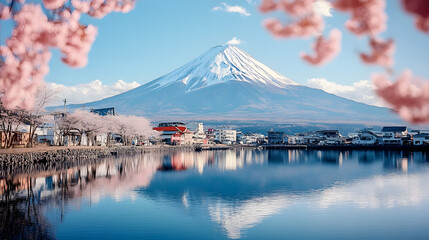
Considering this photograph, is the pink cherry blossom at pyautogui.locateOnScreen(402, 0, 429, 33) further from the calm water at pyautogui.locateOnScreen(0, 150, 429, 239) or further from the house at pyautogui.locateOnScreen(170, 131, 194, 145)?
the house at pyautogui.locateOnScreen(170, 131, 194, 145)

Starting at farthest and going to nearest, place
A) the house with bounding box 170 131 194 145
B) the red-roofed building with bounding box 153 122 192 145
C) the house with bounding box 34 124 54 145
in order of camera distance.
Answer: the house with bounding box 170 131 194 145 < the red-roofed building with bounding box 153 122 192 145 < the house with bounding box 34 124 54 145

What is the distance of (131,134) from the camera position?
214 feet

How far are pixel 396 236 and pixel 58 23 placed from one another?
1161 cm

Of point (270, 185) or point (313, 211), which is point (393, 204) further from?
point (270, 185)

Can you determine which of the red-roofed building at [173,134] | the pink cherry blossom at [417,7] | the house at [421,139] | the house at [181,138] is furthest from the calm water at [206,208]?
the house at [421,139]

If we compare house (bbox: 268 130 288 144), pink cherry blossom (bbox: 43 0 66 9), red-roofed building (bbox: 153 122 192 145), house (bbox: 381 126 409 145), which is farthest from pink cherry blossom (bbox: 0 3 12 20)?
house (bbox: 268 130 288 144)

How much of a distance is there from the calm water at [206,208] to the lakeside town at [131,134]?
15721 millimetres

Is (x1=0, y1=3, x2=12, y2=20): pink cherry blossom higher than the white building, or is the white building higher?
(x1=0, y1=3, x2=12, y2=20): pink cherry blossom

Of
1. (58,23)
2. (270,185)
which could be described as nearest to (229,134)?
(270,185)

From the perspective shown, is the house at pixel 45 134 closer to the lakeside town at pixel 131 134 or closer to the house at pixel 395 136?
the lakeside town at pixel 131 134

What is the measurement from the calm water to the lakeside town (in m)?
15.7

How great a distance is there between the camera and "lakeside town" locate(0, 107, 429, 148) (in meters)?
43.2

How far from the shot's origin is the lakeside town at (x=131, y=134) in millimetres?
43219

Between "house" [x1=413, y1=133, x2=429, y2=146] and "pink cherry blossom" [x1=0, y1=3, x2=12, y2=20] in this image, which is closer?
"pink cherry blossom" [x1=0, y1=3, x2=12, y2=20]
